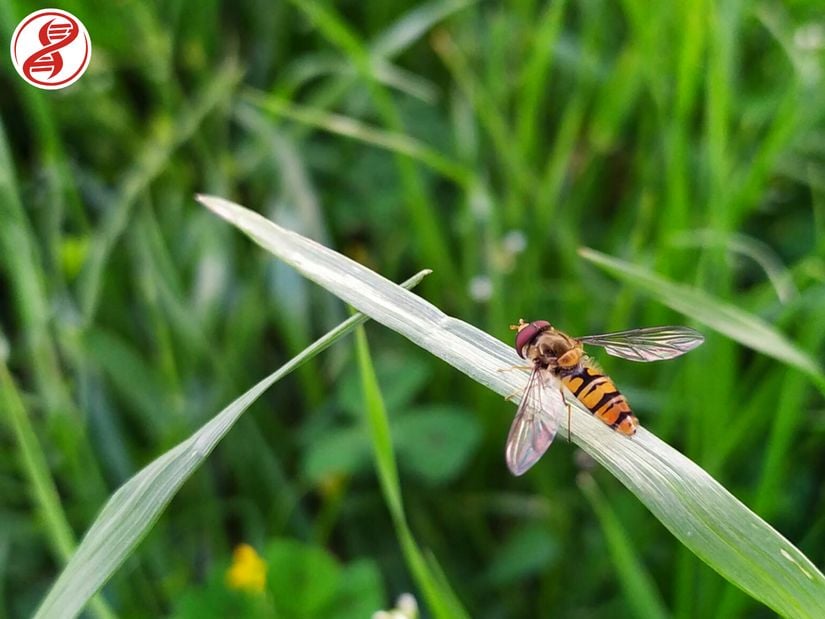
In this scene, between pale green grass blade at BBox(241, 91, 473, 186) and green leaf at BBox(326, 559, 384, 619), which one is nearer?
green leaf at BBox(326, 559, 384, 619)

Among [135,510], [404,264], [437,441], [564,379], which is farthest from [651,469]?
[404,264]

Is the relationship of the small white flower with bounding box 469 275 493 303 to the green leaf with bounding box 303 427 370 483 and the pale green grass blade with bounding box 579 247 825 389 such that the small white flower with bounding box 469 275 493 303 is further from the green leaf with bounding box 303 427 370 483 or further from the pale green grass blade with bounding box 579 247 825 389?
the pale green grass blade with bounding box 579 247 825 389

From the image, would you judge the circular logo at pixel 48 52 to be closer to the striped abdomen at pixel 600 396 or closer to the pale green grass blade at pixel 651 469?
the pale green grass blade at pixel 651 469

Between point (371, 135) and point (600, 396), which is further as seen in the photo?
point (371, 135)

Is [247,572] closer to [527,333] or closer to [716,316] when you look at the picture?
[527,333]

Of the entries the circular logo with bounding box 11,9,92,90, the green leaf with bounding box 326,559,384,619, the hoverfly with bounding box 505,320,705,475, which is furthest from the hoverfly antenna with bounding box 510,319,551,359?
the circular logo with bounding box 11,9,92,90

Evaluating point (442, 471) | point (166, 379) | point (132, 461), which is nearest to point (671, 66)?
point (442, 471)
